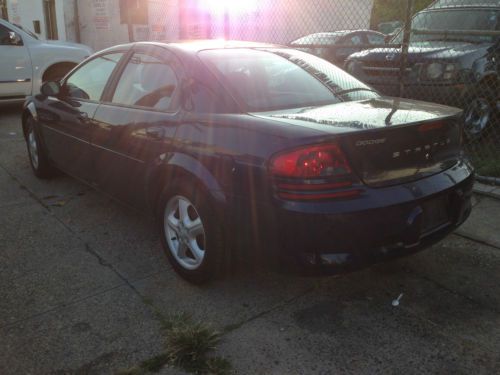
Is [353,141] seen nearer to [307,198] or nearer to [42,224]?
[307,198]

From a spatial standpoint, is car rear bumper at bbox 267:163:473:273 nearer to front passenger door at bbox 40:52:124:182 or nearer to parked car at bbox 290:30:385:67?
front passenger door at bbox 40:52:124:182

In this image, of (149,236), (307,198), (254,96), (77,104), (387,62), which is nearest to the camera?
(307,198)

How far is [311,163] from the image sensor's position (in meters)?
2.38

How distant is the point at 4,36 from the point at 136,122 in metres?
6.70

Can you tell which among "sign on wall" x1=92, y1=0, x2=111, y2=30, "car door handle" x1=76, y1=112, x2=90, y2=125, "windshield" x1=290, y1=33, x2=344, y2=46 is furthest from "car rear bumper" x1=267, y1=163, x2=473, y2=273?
"sign on wall" x1=92, y1=0, x2=111, y2=30

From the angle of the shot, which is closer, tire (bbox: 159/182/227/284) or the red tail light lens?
the red tail light lens

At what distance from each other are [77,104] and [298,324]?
2.75m

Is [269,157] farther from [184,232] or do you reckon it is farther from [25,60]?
[25,60]

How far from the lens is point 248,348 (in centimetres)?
247

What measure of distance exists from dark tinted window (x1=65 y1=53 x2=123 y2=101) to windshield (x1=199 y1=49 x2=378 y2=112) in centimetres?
114

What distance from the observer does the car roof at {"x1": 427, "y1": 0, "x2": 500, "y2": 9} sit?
651cm

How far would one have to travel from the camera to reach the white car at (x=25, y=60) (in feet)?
28.0

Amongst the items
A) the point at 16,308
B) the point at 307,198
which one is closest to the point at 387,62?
the point at 307,198

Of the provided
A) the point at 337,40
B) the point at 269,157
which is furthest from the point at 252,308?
the point at 337,40
